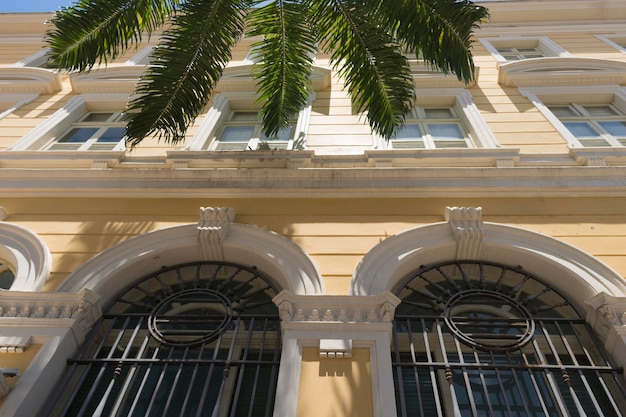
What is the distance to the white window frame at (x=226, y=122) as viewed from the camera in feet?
26.1

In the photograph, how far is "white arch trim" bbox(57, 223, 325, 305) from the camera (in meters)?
5.32

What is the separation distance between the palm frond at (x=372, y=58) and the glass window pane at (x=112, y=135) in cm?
487

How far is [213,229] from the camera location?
5902 mm

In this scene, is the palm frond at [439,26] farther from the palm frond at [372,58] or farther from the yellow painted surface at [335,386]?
the yellow painted surface at [335,386]

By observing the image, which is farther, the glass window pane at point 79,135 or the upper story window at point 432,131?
the glass window pane at point 79,135

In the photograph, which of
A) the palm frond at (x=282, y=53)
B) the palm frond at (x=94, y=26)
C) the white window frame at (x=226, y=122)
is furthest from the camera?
the white window frame at (x=226, y=122)

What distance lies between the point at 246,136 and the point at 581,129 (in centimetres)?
601

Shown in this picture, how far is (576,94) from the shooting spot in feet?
30.8

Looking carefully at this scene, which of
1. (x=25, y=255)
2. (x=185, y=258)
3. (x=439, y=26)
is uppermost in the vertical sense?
(x=439, y=26)

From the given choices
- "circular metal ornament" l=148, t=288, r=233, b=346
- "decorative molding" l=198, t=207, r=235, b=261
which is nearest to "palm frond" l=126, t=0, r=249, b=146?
"decorative molding" l=198, t=207, r=235, b=261

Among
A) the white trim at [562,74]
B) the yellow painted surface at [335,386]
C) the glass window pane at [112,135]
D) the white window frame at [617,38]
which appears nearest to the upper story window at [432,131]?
the white trim at [562,74]

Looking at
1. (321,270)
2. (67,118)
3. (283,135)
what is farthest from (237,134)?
(321,270)

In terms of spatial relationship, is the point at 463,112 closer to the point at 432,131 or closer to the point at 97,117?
the point at 432,131

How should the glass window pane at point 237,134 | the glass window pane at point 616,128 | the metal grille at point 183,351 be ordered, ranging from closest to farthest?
1. the metal grille at point 183,351
2. the glass window pane at point 616,128
3. the glass window pane at point 237,134
